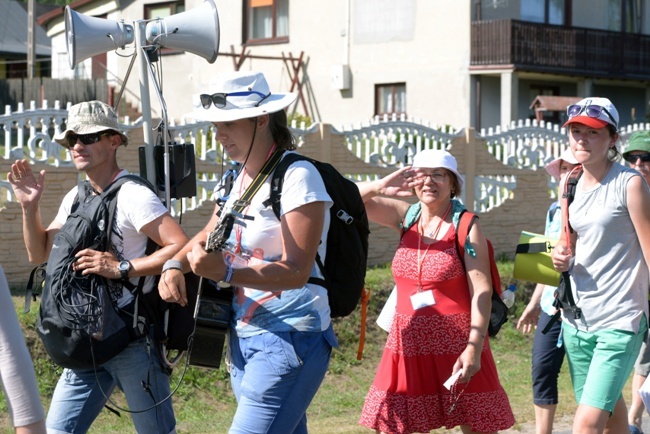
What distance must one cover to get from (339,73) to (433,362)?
2024 centimetres

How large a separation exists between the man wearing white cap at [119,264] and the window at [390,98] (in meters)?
20.4

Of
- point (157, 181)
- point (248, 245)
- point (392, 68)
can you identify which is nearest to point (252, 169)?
point (248, 245)

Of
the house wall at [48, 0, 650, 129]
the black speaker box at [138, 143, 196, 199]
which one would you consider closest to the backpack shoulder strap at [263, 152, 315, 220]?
the black speaker box at [138, 143, 196, 199]

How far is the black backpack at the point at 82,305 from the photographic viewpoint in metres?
4.45

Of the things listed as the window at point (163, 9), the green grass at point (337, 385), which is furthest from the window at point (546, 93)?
the green grass at point (337, 385)

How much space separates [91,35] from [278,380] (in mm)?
2472

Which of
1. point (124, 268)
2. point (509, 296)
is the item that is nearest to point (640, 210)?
point (509, 296)

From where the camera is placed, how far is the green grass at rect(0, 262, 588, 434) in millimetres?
7684

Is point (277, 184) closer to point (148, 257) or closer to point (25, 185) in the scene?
point (148, 257)

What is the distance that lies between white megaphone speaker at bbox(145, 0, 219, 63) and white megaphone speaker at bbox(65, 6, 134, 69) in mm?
146

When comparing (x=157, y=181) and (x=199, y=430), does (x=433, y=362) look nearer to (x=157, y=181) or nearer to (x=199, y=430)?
(x=157, y=181)

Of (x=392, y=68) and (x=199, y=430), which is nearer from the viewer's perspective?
(x=199, y=430)

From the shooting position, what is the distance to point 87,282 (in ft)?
14.7

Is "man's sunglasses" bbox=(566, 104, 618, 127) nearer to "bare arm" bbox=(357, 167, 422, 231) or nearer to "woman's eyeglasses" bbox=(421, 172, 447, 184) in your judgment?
"woman's eyeglasses" bbox=(421, 172, 447, 184)
